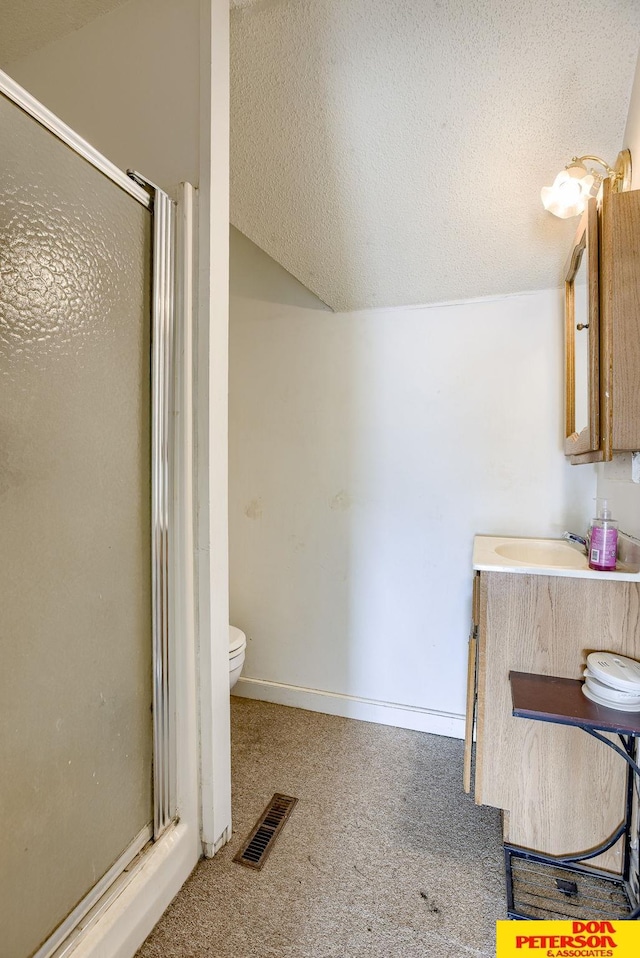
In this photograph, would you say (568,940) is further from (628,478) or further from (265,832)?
(628,478)

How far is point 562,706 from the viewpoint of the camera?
1181 mm

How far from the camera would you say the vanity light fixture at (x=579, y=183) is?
4.25 feet

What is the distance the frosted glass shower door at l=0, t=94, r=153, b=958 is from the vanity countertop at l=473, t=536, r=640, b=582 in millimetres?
1036

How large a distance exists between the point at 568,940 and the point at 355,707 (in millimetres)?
1338

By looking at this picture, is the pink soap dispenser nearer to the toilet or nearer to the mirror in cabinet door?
the mirror in cabinet door

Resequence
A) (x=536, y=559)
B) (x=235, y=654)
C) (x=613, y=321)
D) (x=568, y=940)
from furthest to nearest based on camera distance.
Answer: (x=235, y=654) < (x=536, y=559) < (x=613, y=321) < (x=568, y=940)

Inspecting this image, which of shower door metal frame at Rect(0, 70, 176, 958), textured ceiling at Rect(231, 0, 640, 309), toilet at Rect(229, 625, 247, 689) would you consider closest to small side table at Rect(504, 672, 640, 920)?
shower door metal frame at Rect(0, 70, 176, 958)

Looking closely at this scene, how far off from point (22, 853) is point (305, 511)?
1.62 m

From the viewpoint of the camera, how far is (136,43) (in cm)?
133

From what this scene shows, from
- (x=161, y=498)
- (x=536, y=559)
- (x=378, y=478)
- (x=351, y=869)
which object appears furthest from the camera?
(x=378, y=478)

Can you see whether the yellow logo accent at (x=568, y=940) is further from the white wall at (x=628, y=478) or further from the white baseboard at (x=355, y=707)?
the white baseboard at (x=355, y=707)

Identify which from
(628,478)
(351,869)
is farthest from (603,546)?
(351,869)

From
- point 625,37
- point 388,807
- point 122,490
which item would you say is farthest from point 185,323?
point 388,807

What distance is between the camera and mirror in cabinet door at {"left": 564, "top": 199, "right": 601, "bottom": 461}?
1.24 meters
